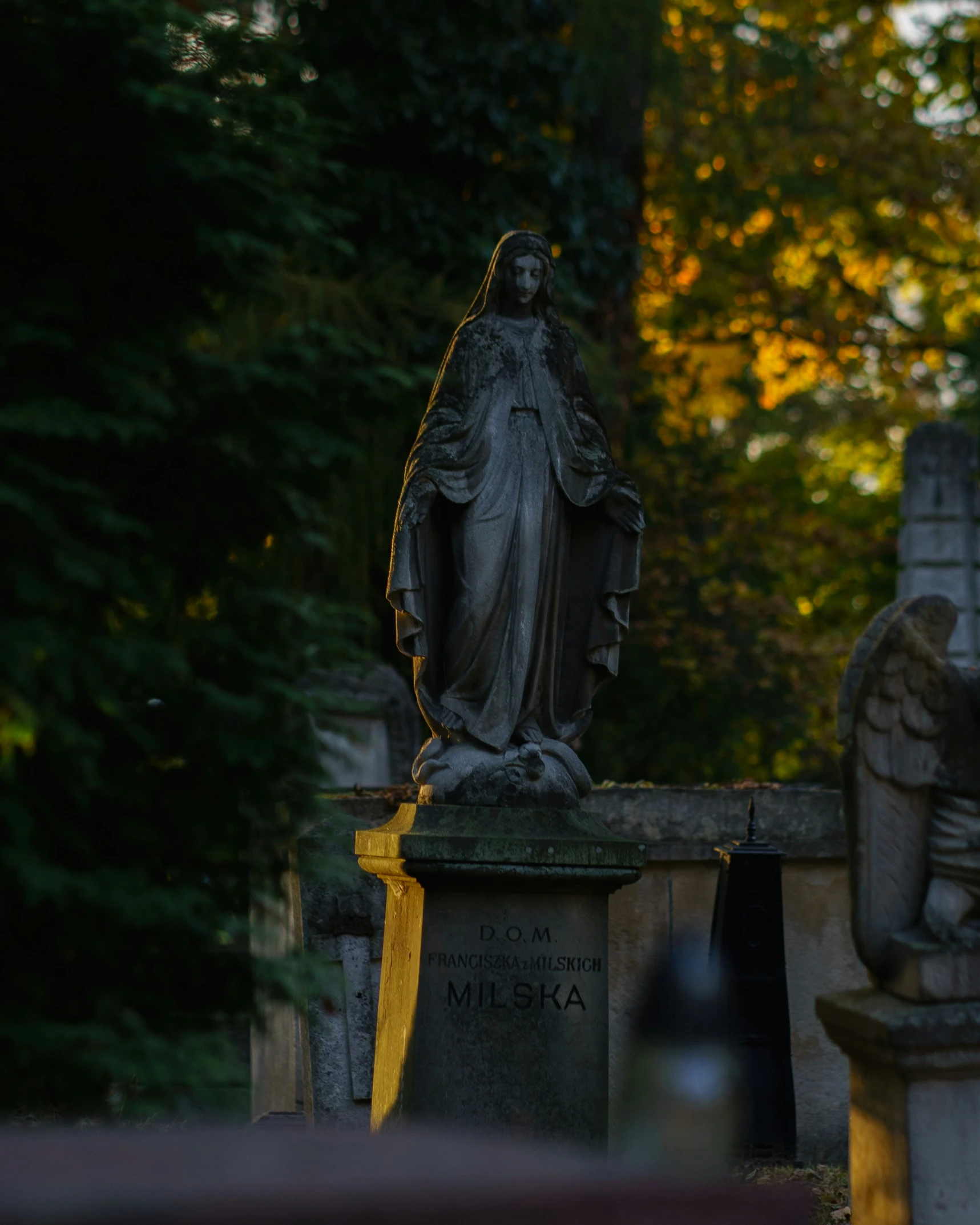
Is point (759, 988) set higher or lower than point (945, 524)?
lower

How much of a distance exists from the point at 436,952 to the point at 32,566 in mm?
2413

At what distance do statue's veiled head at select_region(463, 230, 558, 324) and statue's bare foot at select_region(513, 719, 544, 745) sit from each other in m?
1.69

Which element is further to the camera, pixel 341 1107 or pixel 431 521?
pixel 341 1107

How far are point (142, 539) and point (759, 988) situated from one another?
3.55 metres

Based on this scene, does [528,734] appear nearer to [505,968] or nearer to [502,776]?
[502,776]

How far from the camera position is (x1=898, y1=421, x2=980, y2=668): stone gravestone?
1388cm

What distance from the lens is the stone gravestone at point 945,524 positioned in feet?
45.5

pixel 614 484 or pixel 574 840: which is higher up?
pixel 614 484

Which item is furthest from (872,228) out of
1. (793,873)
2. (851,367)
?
(793,873)

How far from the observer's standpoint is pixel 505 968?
19.8ft

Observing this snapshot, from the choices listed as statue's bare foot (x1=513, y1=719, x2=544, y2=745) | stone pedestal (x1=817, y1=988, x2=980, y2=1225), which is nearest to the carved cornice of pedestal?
stone pedestal (x1=817, y1=988, x2=980, y2=1225)

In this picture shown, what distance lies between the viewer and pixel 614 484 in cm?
664

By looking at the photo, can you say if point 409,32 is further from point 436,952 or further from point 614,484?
point 436,952

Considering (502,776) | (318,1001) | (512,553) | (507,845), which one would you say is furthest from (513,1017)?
(318,1001)
